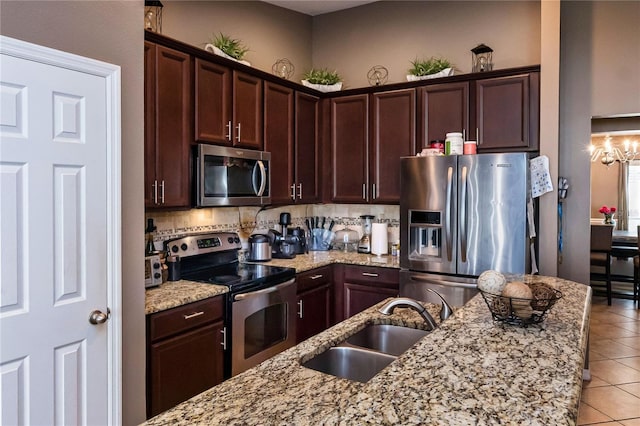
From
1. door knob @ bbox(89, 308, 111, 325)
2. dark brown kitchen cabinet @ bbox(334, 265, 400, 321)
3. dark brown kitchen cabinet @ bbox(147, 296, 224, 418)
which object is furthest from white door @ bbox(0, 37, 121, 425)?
dark brown kitchen cabinet @ bbox(334, 265, 400, 321)

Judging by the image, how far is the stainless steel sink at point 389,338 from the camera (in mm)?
1877

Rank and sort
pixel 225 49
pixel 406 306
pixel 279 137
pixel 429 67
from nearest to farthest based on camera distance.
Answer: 1. pixel 406 306
2. pixel 225 49
3. pixel 279 137
4. pixel 429 67

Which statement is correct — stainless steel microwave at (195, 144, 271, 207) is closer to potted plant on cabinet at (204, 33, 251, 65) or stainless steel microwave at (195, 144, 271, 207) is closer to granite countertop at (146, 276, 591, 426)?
potted plant on cabinet at (204, 33, 251, 65)

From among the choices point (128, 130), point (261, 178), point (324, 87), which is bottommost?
point (261, 178)

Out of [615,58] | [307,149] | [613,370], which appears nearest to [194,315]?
[307,149]

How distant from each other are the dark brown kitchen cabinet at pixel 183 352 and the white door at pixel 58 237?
28 cm

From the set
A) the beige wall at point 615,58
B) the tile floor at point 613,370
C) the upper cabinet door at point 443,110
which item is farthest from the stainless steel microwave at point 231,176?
the beige wall at point 615,58

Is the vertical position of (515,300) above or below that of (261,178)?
below

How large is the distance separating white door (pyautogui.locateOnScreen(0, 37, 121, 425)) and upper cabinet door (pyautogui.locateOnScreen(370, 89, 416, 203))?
252cm

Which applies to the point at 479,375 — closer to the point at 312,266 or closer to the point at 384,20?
the point at 312,266

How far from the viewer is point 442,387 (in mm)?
1041

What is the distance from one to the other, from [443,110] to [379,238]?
4.17 ft

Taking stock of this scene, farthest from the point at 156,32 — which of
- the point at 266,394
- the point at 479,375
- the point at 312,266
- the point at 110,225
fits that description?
the point at 479,375

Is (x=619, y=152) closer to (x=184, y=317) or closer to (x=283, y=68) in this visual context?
(x=283, y=68)
